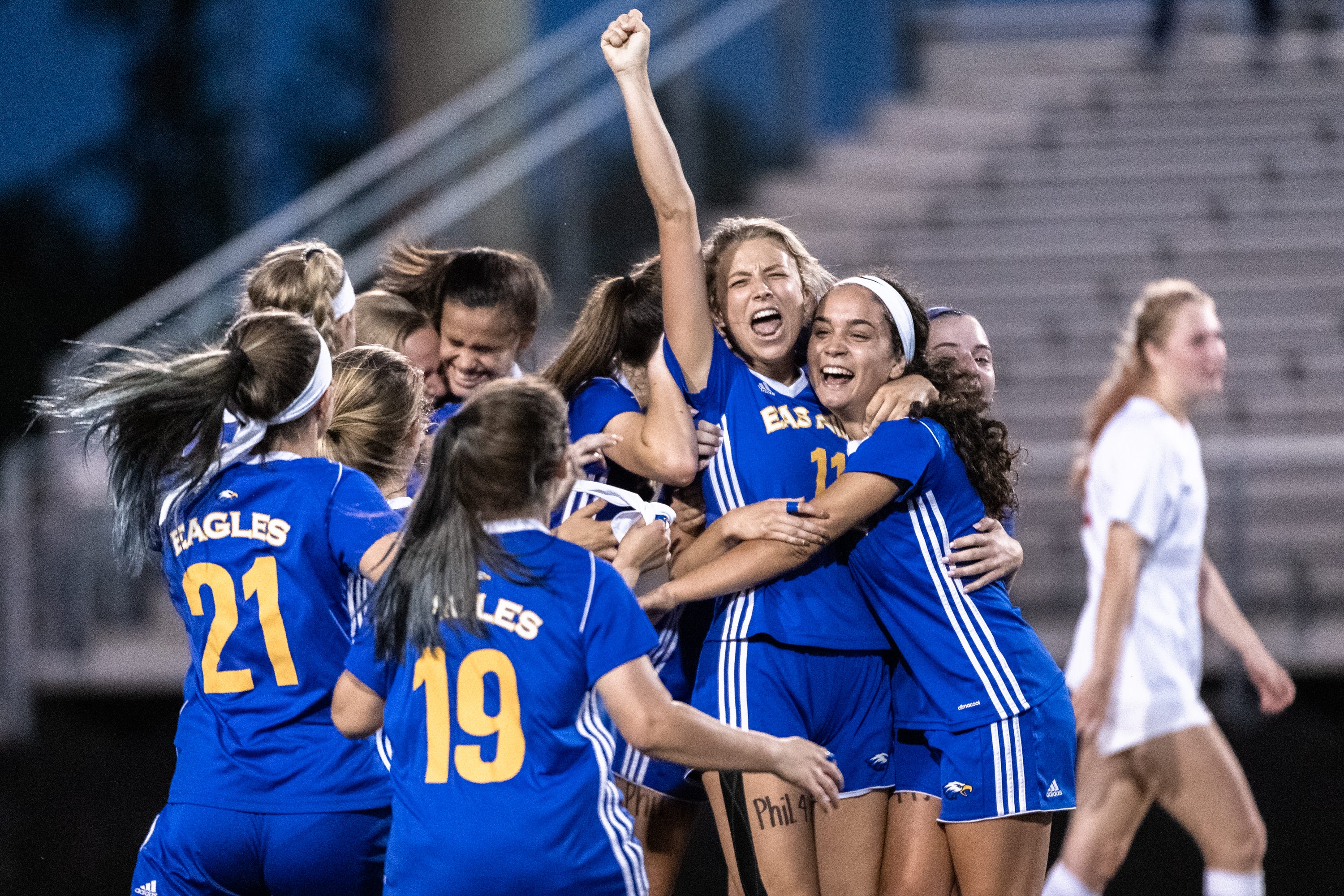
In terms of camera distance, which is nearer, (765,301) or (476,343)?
(765,301)

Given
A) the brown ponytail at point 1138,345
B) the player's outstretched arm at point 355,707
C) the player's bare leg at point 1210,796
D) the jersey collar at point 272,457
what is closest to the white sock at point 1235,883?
the player's bare leg at point 1210,796

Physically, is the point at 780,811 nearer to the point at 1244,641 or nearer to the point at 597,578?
the point at 597,578

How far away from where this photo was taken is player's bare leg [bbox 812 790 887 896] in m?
3.50

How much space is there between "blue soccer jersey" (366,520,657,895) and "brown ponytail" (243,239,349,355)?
128cm

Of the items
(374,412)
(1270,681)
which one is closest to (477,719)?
(374,412)

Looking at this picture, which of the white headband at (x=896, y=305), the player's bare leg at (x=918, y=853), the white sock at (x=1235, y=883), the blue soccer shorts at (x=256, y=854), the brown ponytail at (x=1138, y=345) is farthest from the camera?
the brown ponytail at (x=1138, y=345)

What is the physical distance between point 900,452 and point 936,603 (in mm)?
341

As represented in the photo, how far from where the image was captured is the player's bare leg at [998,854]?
3.40 meters

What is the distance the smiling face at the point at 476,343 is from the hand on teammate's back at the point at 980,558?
1.29 m

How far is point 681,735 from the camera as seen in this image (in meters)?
2.64

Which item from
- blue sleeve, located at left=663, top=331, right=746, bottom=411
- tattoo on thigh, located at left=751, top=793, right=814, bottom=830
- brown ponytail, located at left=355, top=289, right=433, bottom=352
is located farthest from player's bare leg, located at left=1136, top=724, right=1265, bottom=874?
brown ponytail, located at left=355, top=289, right=433, bottom=352

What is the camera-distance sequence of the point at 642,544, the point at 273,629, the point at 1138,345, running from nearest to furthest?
the point at 273,629 < the point at 642,544 < the point at 1138,345

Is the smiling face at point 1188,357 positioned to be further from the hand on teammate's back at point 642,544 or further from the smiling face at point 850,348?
the hand on teammate's back at point 642,544

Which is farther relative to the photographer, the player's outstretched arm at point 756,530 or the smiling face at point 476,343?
the smiling face at point 476,343
